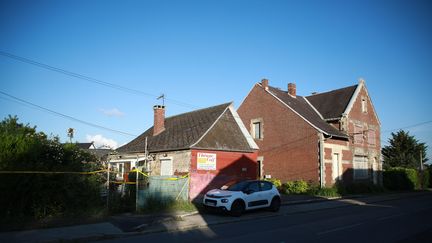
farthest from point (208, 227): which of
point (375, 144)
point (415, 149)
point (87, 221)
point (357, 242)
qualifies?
point (415, 149)

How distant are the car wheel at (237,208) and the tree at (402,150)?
41925 millimetres

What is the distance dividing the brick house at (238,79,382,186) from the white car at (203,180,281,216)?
36.6ft

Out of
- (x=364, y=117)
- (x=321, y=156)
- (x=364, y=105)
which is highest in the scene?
(x=364, y=105)

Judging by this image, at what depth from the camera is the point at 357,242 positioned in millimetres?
9641

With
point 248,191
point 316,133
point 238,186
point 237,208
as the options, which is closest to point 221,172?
point 238,186

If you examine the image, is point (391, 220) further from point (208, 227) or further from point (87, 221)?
point (87, 221)

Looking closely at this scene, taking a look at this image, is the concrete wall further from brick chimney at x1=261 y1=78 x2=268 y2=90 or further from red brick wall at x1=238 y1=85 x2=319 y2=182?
brick chimney at x1=261 y1=78 x2=268 y2=90

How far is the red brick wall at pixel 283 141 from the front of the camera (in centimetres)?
2783

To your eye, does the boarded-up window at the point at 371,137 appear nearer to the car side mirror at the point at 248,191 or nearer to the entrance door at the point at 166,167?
the entrance door at the point at 166,167

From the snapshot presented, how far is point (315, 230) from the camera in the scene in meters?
11.6

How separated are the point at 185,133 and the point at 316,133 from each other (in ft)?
34.9

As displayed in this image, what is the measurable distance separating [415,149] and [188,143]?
1707 inches

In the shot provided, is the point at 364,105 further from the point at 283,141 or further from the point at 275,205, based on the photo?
the point at 275,205

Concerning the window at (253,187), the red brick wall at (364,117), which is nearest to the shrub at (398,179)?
the red brick wall at (364,117)
